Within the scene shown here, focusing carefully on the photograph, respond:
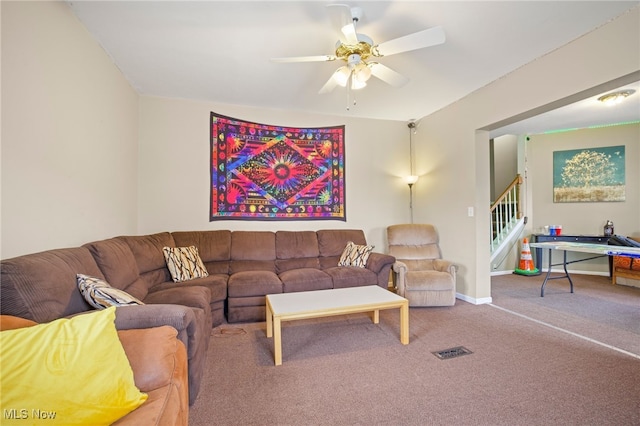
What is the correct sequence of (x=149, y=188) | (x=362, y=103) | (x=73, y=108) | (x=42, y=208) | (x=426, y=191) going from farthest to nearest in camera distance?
(x=426, y=191)
(x=362, y=103)
(x=149, y=188)
(x=73, y=108)
(x=42, y=208)

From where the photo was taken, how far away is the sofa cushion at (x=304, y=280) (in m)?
2.97

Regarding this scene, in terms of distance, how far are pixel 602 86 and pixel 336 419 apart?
316cm

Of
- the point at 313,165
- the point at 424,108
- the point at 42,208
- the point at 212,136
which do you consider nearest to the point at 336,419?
the point at 42,208

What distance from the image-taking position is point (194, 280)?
2.82 m

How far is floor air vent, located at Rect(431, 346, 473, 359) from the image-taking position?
7.01ft

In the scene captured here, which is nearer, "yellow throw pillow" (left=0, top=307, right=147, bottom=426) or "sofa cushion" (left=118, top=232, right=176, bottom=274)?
"yellow throw pillow" (left=0, top=307, right=147, bottom=426)

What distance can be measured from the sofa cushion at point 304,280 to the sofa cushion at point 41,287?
1.74 metres

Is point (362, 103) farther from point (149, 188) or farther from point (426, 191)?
point (149, 188)

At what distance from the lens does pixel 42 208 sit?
1723 millimetres

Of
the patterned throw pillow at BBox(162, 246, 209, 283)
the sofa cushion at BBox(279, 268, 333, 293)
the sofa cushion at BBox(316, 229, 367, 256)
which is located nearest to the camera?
the patterned throw pillow at BBox(162, 246, 209, 283)

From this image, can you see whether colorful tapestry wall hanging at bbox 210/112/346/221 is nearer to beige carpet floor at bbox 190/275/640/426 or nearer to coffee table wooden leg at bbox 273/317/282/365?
beige carpet floor at bbox 190/275/640/426

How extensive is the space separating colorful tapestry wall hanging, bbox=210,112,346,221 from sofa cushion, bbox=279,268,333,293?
1039mm

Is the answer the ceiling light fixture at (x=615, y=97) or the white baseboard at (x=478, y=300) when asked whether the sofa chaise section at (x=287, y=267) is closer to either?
the white baseboard at (x=478, y=300)

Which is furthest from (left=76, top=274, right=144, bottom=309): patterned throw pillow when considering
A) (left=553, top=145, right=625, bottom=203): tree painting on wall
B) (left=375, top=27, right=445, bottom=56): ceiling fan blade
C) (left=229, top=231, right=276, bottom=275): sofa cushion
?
(left=553, top=145, right=625, bottom=203): tree painting on wall
